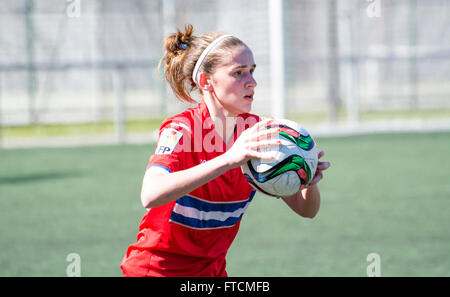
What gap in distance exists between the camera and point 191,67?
3.16 meters

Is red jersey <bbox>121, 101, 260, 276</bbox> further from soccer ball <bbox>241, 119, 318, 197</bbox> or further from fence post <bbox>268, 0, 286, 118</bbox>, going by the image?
fence post <bbox>268, 0, 286, 118</bbox>

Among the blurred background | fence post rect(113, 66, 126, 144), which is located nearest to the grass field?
the blurred background

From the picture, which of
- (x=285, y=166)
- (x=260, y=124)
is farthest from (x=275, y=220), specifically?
(x=260, y=124)

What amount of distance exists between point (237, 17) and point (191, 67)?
420 inches

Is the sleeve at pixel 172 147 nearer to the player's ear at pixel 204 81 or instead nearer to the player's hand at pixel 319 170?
the player's ear at pixel 204 81

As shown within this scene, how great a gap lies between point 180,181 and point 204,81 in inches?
26.4

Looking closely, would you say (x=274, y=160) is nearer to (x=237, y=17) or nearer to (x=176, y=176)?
(x=176, y=176)

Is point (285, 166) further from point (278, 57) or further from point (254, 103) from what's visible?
point (254, 103)

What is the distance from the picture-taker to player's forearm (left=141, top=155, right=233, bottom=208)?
2514mm

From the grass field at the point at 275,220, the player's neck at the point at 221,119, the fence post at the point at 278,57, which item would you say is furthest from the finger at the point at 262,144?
the fence post at the point at 278,57

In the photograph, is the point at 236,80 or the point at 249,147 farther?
the point at 236,80

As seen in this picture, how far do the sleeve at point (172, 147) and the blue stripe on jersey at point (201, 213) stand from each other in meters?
0.21

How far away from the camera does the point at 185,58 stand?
3166 mm

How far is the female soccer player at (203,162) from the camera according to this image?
295 centimetres
